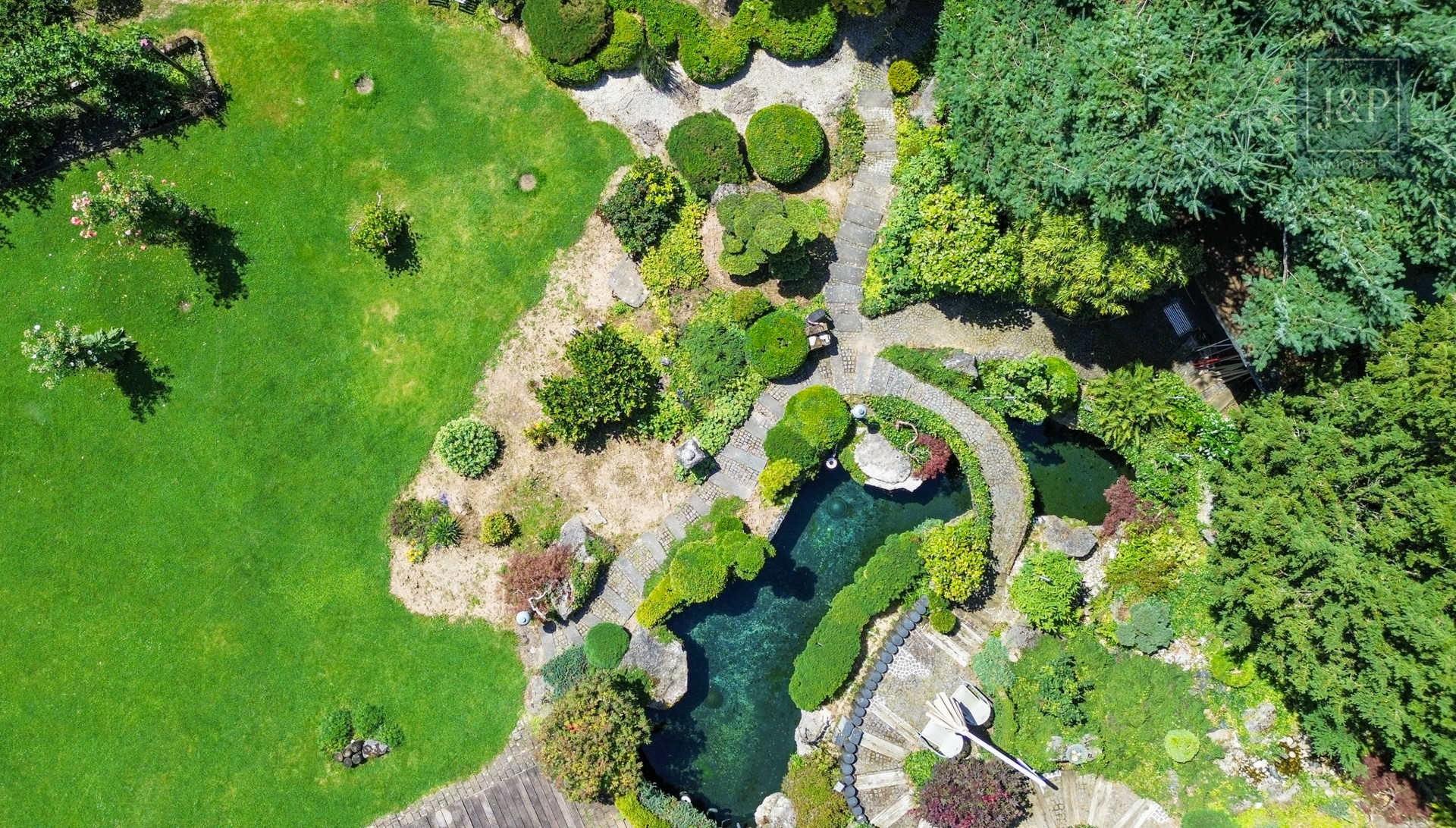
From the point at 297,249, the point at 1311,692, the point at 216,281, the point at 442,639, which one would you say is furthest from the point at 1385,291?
the point at 216,281

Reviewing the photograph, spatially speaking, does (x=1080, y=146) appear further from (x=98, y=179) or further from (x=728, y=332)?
(x=98, y=179)

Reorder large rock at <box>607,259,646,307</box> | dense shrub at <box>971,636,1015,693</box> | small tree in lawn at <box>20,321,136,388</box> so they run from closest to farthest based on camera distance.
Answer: small tree in lawn at <box>20,321,136,388</box> < dense shrub at <box>971,636,1015,693</box> < large rock at <box>607,259,646,307</box>

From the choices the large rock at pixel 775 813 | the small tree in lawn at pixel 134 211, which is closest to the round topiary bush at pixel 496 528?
the large rock at pixel 775 813

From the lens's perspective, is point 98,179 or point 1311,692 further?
point 98,179

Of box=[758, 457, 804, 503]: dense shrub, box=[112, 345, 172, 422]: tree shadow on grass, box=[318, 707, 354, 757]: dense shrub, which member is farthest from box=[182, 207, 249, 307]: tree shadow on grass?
box=[758, 457, 804, 503]: dense shrub

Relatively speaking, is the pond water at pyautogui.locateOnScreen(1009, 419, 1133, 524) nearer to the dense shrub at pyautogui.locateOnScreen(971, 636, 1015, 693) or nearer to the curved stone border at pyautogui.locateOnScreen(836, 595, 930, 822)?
the dense shrub at pyautogui.locateOnScreen(971, 636, 1015, 693)

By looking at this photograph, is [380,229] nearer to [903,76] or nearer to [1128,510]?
[903,76]

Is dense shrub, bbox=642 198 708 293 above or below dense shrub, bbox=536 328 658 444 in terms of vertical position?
above
